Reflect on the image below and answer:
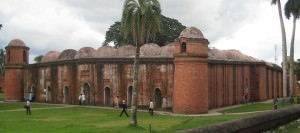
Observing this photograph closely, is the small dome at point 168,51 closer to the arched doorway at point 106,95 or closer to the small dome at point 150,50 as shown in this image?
the small dome at point 150,50

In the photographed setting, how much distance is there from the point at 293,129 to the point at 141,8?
9.35 meters

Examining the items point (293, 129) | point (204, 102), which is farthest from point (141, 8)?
point (204, 102)

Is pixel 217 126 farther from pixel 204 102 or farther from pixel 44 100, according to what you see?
pixel 44 100

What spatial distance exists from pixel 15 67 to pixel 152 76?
59.0 ft

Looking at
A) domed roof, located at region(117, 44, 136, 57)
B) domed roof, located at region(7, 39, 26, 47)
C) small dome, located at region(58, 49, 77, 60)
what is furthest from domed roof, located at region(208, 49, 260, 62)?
domed roof, located at region(7, 39, 26, 47)

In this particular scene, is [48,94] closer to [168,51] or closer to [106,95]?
[106,95]

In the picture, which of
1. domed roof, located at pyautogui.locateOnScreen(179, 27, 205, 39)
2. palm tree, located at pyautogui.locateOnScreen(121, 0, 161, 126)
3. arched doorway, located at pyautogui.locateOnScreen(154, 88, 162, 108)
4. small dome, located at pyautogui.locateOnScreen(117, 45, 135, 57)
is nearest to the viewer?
palm tree, located at pyautogui.locateOnScreen(121, 0, 161, 126)

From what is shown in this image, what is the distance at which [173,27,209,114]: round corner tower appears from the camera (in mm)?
28641

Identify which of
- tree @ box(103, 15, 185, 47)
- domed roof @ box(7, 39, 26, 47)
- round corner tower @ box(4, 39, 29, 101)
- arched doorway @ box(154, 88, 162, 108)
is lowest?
arched doorway @ box(154, 88, 162, 108)

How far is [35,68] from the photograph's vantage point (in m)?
41.6

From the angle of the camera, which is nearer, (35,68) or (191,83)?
(191,83)

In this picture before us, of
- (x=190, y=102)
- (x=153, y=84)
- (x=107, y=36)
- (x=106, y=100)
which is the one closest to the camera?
(x=190, y=102)

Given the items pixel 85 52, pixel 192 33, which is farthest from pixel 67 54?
pixel 192 33

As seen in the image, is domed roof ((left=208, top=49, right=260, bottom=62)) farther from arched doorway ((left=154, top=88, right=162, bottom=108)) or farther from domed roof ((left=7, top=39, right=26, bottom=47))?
domed roof ((left=7, top=39, right=26, bottom=47))
